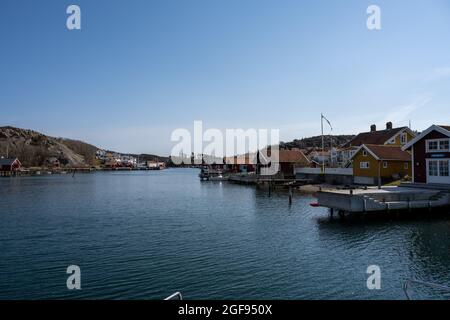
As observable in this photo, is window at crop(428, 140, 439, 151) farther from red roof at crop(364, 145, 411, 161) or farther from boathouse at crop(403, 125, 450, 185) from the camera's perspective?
red roof at crop(364, 145, 411, 161)

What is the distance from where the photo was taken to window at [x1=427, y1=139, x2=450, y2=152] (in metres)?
36.2

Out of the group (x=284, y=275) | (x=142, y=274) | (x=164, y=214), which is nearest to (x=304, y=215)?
(x=164, y=214)

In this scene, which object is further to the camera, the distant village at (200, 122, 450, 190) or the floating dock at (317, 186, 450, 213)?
the distant village at (200, 122, 450, 190)

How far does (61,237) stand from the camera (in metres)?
25.5

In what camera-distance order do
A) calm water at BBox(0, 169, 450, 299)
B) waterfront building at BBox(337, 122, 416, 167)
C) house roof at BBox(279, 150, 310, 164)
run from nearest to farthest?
1. calm water at BBox(0, 169, 450, 299)
2. waterfront building at BBox(337, 122, 416, 167)
3. house roof at BBox(279, 150, 310, 164)

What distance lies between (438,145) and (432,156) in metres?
1.30

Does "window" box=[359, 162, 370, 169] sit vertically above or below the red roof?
below

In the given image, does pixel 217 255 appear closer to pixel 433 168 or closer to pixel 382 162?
pixel 433 168

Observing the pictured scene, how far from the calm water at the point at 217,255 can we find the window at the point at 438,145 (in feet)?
31.0

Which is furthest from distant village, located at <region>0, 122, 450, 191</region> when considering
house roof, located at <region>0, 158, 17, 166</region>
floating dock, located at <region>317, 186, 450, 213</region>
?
house roof, located at <region>0, 158, 17, 166</region>

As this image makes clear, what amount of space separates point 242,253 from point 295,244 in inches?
168

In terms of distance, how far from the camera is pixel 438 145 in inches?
1460

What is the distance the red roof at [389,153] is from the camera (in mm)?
47875
